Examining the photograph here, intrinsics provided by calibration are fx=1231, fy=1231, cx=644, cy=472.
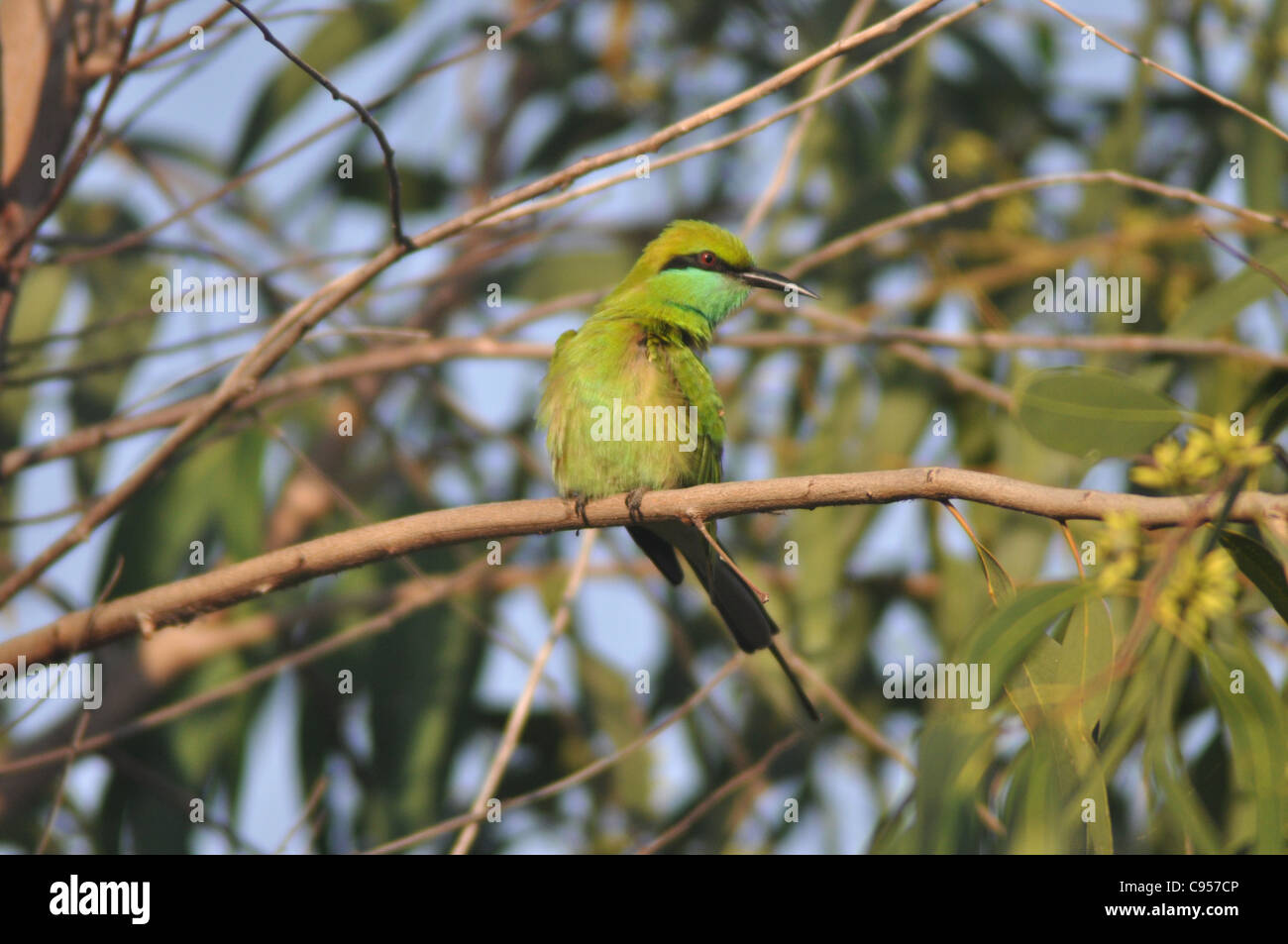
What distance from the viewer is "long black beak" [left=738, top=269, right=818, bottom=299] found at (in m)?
3.12

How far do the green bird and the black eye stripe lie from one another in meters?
0.11

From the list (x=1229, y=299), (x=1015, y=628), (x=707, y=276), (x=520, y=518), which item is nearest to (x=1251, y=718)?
(x=1015, y=628)

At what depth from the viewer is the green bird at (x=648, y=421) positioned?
2.79 meters

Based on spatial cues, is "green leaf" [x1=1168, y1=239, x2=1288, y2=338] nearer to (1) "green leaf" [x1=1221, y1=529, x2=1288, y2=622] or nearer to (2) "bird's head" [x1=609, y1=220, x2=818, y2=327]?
(1) "green leaf" [x1=1221, y1=529, x2=1288, y2=622]

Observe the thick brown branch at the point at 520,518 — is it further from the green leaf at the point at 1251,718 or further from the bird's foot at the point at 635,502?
the green leaf at the point at 1251,718

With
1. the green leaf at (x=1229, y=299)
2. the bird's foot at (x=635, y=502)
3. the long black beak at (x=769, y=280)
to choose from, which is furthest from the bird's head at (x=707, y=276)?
the green leaf at (x=1229, y=299)

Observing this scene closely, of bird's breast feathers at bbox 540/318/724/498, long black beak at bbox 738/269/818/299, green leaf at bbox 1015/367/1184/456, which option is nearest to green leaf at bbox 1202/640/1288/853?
green leaf at bbox 1015/367/1184/456

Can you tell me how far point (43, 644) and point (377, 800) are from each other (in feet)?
5.24

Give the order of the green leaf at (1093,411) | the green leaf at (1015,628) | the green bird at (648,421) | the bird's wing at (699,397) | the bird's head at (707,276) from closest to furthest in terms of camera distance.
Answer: the green leaf at (1015,628), the green leaf at (1093,411), the green bird at (648,421), the bird's wing at (699,397), the bird's head at (707,276)

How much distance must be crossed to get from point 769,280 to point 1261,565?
67.6 inches

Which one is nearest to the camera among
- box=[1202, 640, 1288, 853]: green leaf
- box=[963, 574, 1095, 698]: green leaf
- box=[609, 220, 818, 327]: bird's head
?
box=[963, 574, 1095, 698]: green leaf

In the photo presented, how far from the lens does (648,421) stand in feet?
9.41

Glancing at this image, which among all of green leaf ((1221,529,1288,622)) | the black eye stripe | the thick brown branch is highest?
the black eye stripe

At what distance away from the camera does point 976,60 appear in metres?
4.41
